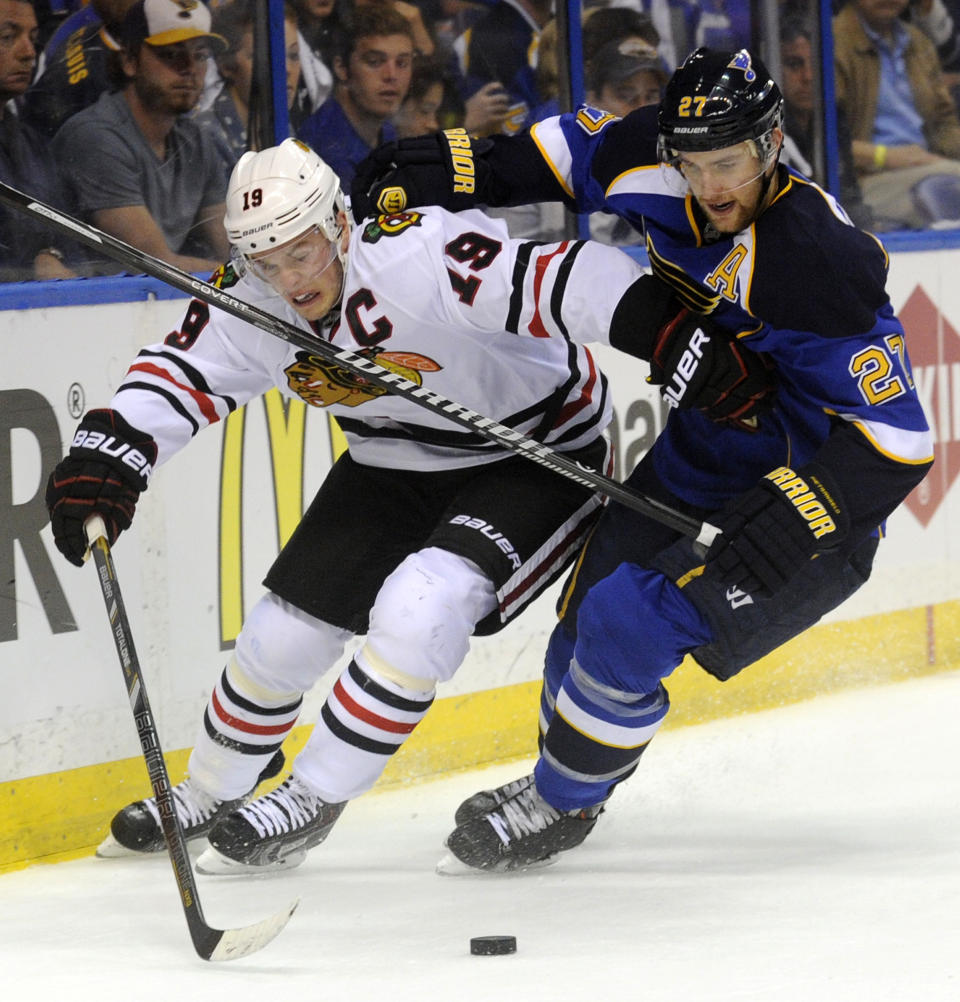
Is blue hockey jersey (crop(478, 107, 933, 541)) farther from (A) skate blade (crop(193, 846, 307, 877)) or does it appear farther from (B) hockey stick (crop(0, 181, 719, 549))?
(A) skate blade (crop(193, 846, 307, 877))

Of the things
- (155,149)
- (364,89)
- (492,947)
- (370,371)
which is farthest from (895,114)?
(492,947)

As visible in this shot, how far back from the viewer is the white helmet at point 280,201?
8.71 ft

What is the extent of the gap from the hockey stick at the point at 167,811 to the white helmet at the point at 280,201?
52cm

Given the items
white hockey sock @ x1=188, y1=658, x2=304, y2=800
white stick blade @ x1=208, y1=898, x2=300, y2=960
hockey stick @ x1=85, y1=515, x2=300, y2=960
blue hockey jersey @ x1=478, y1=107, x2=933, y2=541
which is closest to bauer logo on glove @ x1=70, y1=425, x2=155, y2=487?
hockey stick @ x1=85, y1=515, x2=300, y2=960

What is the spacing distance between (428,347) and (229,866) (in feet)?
3.06

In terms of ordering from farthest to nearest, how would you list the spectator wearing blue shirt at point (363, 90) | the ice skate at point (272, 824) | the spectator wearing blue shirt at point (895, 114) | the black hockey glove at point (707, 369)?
the spectator wearing blue shirt at point (895, 114) → the spectator wearing blue shirt at point (363, 90) → the ice skate at point (272, 824) → the black hockey glove at point (707, 369)

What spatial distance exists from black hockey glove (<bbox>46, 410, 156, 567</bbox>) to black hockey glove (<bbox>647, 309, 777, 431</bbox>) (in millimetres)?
840

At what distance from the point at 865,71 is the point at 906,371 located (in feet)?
8.26

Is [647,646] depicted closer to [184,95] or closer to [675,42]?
[184,95]

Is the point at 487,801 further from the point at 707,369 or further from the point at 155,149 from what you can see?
the point at 155,149

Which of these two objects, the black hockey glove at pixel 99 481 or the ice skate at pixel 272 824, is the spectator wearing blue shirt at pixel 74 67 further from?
the ice skate at pixel 272 824

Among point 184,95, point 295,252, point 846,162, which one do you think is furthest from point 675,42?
point 295,252

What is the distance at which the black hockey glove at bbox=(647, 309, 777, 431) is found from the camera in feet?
8.61

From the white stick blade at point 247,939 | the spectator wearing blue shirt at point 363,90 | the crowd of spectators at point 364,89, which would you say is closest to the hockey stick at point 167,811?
the white stick blade at point 247,939
